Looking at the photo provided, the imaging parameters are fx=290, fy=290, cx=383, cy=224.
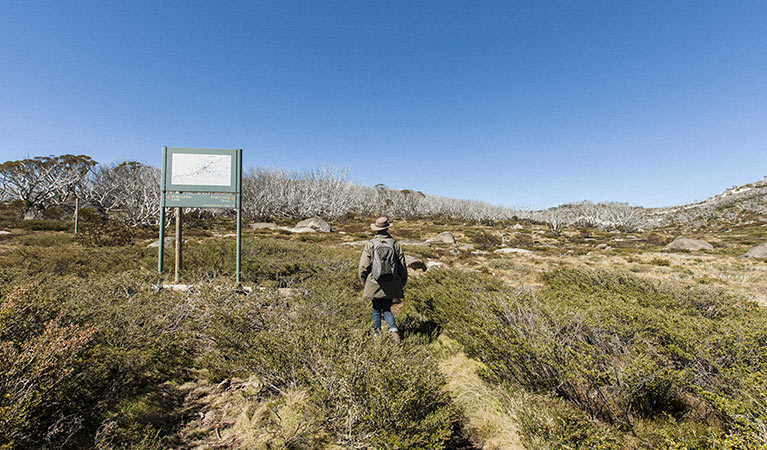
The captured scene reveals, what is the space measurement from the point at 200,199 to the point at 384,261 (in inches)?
196

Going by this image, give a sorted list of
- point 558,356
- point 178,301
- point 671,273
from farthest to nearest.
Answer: point 671,273, point 178,301, point 558,356

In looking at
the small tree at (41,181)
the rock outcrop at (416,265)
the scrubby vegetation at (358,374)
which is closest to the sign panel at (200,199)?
the scrubby vegetation at (358,374)

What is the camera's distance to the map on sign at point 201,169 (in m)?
6.34

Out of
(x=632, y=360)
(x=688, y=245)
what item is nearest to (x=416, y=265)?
(x=632, y=360)

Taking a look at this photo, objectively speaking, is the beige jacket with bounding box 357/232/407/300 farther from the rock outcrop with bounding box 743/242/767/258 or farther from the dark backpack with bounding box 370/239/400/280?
the rock outcrop with bounding box 743/242/767/258

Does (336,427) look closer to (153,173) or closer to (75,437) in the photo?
(75,437)

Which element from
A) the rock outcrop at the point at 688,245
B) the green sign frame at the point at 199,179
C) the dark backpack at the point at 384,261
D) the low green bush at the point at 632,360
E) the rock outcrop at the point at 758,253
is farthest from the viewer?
the rock outcrop at the point at 688,245

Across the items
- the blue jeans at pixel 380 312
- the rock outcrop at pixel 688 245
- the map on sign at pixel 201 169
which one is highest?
the map on sign at pixel 201 169

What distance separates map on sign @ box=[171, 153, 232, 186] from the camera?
634 cm

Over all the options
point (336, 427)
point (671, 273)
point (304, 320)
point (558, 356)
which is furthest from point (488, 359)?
point (671, 273)

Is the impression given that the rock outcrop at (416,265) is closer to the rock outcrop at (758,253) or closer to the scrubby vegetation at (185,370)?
the scrubby vegetation at (185,370)

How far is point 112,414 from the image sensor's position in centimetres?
211

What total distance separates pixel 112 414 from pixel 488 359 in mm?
3147

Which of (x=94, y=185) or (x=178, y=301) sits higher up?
(x=94, y=185)
